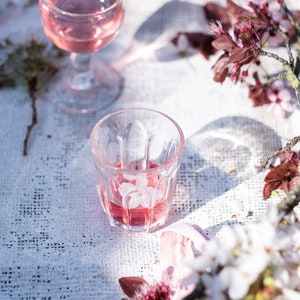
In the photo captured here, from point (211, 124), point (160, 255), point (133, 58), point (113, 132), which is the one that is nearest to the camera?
point (160, 255)

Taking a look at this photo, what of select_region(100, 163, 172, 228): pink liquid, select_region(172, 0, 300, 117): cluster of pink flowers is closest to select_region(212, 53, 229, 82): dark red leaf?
select_region(172, 0, 300, 117): cluster of pink flowers

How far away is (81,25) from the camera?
1162 millimetres

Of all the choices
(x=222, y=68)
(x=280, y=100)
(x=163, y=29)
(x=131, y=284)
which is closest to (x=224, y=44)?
(x=222, y=68)

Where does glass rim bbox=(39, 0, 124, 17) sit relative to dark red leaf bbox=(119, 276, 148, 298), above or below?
above

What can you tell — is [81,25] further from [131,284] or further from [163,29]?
[131,284]

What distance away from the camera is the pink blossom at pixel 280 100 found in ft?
4.01

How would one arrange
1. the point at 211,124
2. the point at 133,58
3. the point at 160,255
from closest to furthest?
the point at 160,255 → the point at 211,124 → the point at 133,58

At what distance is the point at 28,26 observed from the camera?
4.64 ft

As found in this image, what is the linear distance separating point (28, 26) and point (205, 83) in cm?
39

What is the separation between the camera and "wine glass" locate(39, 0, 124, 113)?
1161 mm

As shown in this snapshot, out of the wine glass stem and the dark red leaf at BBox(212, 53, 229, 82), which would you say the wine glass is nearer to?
the wine glass stem

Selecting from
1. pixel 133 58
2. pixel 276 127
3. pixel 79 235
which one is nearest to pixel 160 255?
pixel 79 235

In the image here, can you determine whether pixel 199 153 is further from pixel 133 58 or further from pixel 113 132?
pixel 133 58

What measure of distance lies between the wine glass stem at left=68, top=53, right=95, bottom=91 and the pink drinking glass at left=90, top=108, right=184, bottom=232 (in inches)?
7.9
